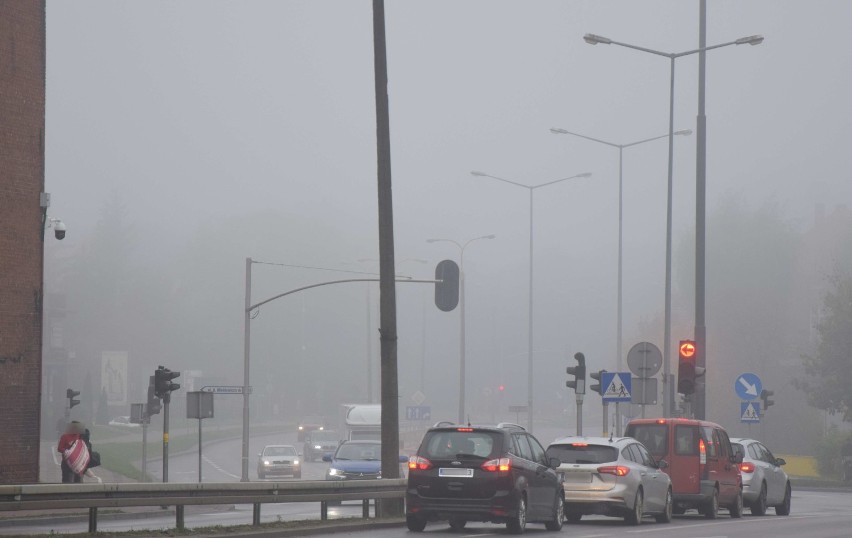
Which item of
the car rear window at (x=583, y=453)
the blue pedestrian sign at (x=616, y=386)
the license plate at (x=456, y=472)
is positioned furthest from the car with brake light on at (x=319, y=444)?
the license plate at (x=456, y=472)

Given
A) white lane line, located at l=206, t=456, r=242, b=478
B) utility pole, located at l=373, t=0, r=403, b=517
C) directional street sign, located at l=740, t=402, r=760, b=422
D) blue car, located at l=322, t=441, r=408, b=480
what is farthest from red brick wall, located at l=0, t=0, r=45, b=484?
white lane line, located at l=206, t=456, r=242, b=478

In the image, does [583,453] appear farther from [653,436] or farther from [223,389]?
[223,389]

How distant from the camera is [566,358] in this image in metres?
140

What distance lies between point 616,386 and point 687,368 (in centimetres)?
264

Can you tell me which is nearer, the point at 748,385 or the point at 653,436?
the point at 653,436

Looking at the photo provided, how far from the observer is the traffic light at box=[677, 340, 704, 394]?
1238 inches

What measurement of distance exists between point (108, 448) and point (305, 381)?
51.0 meters

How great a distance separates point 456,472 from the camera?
21828mm

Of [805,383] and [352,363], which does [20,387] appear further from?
[352,363]

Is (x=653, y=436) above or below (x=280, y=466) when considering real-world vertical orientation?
above

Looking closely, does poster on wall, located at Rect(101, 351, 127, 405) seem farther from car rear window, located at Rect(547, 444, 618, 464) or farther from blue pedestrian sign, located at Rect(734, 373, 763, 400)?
car rear window, located at Rect(547, 444, 618, 464)

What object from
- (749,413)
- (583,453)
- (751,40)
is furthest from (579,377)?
(749,413)

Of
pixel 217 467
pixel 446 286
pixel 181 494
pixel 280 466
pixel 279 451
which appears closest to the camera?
pixel 181 494

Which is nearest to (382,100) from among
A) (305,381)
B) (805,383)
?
(805,383)
